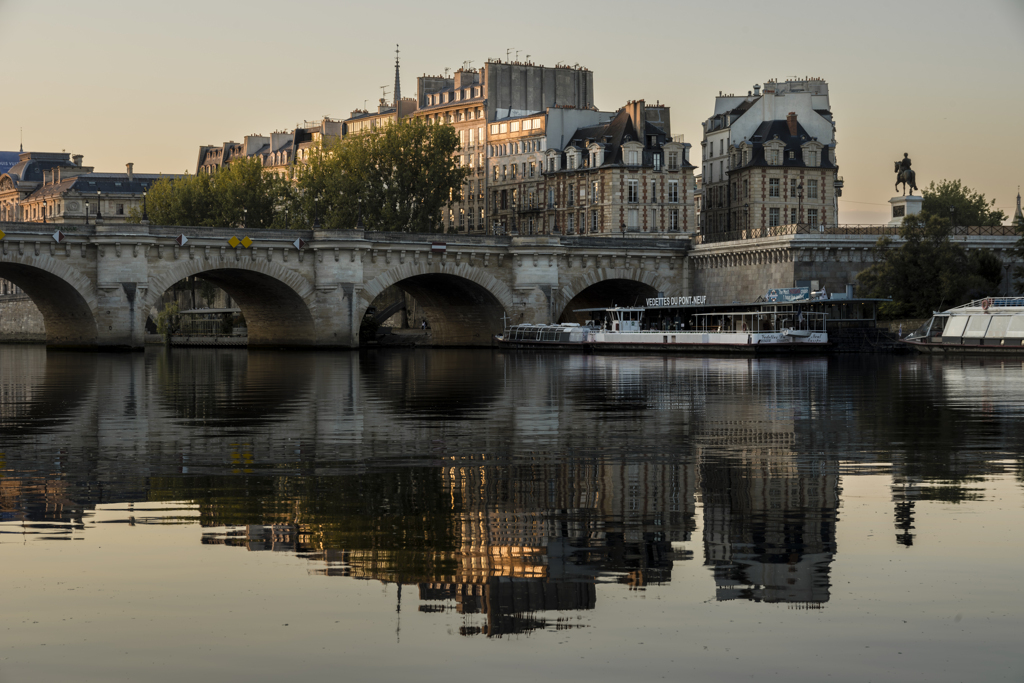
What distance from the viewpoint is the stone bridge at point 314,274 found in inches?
2908

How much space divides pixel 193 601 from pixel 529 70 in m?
111

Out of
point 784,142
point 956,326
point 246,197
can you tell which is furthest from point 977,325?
point 246,197

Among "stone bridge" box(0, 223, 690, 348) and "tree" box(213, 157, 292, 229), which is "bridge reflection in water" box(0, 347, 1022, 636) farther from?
"tree" box(213, 157, 292, 229)

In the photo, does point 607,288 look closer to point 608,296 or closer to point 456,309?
point 608,296

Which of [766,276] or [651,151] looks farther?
[651,151]

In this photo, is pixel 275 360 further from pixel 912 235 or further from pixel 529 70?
pixel 529 70

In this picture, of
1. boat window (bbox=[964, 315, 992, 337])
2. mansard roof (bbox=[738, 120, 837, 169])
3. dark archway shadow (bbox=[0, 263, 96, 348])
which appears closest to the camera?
boat window (bbox=[964, 315, 992, 337])

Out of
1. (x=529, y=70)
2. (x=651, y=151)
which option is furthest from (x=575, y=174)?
(x=529, y=70)

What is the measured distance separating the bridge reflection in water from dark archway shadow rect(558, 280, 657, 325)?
5392cm

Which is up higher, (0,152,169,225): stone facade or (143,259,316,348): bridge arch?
(0,152,169,225): stone facade

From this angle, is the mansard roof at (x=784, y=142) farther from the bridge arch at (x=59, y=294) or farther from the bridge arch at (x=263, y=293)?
the bridge arch at (x=59, y=294)

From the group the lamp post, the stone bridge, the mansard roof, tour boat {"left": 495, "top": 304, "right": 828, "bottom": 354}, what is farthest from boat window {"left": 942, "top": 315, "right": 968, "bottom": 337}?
the mansard roof

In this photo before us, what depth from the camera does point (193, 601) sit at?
1057 cm

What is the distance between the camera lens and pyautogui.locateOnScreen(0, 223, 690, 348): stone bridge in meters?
73.9
